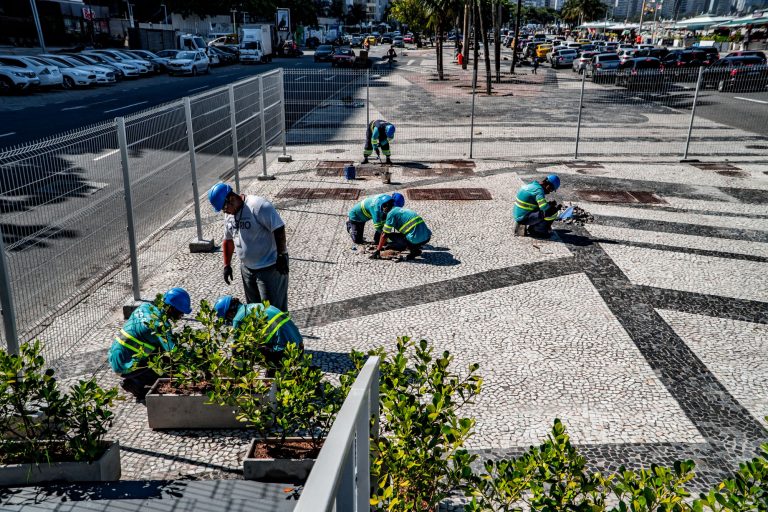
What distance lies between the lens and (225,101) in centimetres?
1125

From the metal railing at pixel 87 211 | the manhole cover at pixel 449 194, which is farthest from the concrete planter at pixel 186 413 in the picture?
the manhole cover at pixel 449 194

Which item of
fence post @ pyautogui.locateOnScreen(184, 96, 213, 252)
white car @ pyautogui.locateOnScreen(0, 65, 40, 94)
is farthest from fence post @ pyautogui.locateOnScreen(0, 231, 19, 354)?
white car @ pyautogui.locateOnScreen(0, 65, 40, 94)

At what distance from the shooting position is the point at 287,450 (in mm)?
4590

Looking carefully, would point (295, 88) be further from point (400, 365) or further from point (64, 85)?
point (64, 85)

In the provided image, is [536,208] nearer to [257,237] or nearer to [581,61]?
[257,237]

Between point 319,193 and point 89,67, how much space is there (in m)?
26.7

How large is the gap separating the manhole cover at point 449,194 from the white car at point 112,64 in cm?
2983

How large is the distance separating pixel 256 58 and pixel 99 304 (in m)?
51.1

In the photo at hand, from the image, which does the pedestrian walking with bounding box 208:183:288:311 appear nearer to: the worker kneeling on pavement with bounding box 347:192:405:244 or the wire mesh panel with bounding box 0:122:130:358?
the wire mesh panel with bounding box 0:122:130:358

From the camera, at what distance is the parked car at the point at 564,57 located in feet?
160

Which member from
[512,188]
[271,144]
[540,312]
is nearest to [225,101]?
[271,144]

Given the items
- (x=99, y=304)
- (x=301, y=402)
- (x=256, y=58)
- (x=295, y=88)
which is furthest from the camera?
(x=256, y=58)

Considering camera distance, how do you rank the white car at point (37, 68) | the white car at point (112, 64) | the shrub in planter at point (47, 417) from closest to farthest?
the shrub in planter at point (47, 417)
the white car at point (37, 68)
the white car at point (112, 64)

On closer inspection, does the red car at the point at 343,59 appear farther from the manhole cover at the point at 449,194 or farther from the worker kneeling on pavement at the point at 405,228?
the worker kneeling on pavement at the point at 405,228
